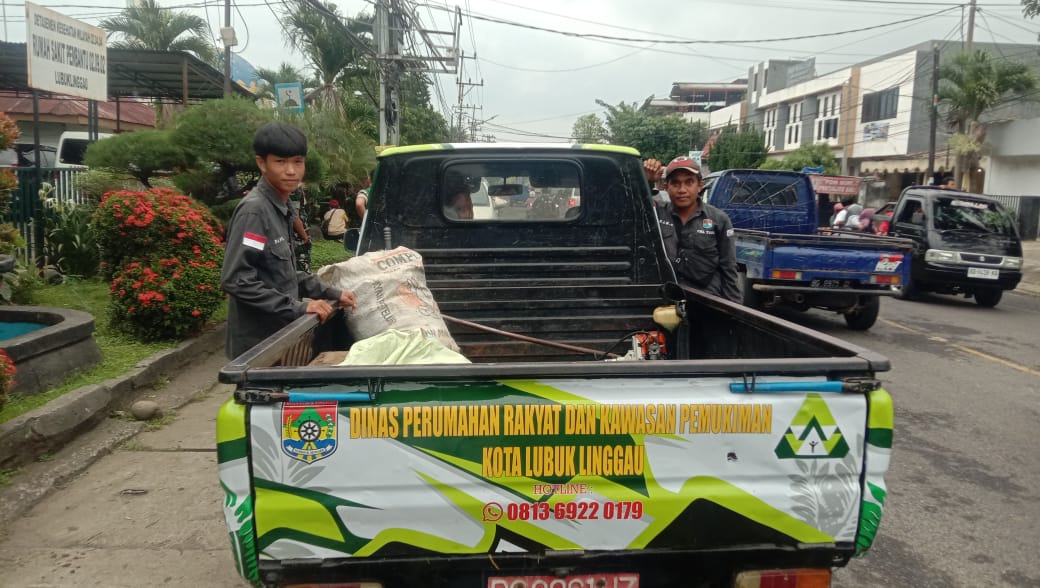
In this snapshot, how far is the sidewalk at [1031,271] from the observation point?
15.5 m

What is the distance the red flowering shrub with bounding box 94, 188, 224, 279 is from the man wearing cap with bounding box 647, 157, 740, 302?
175 inches

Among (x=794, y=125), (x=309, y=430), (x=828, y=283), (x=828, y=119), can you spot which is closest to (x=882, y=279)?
(x=828, y=283)

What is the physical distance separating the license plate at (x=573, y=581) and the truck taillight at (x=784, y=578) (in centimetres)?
30

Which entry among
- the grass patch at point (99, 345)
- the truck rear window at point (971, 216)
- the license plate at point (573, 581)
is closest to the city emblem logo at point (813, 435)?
the license plate at point (573, 581)

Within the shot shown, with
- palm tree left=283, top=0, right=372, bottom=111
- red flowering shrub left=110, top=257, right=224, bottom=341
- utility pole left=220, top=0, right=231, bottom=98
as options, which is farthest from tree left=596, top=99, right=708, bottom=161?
red flowering shrub left=110, top=257, right=224, bottom=341

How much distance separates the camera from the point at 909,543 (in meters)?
3.70

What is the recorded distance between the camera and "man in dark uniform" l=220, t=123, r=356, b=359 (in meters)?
3.34

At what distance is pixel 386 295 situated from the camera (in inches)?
134

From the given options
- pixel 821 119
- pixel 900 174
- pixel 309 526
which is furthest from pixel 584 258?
pixel 821 119

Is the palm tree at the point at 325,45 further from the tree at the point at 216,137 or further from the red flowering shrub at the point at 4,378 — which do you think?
the red flowering shrub at the point at 4,378

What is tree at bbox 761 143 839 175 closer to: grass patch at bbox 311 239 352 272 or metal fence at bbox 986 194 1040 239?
metal fence at bbox 986 194 1040 239

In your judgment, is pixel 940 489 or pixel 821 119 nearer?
pixel 940 489

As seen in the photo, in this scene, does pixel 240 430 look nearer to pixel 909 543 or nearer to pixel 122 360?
pixel 909 543

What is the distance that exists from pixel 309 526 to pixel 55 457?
338cm
